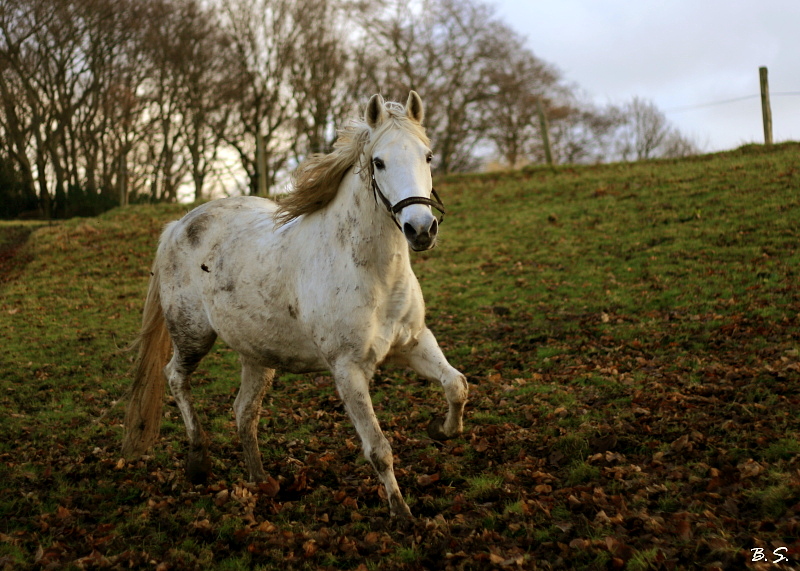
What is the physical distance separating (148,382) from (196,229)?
Answer: 159 cm

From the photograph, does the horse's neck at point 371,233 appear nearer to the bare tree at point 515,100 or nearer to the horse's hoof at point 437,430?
the horse's hoof at point 437,430

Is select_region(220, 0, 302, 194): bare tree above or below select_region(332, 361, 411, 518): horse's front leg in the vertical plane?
Answer: above

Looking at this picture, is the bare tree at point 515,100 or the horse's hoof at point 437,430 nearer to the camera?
the horse's hoof at point 437,430

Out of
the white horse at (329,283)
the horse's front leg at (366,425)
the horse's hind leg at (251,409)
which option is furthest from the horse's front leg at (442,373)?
the horse's hind leg at (251,409)

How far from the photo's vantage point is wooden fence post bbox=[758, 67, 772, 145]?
741 inches

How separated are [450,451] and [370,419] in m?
1.66

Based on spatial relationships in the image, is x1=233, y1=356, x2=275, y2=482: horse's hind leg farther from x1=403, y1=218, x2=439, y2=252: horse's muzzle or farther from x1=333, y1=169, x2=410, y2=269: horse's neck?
x1=403, y1=218, x2=439, y2=252: horse's muzzle

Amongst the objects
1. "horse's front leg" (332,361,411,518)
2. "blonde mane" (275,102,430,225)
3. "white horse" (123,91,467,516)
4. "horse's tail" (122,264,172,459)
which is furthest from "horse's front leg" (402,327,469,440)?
"horse's tail" (122,264,172,459)

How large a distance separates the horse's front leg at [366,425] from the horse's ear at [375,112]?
1613mm

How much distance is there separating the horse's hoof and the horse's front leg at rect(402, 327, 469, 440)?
0.02 meters

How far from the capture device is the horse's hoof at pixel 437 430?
4945 millimetres

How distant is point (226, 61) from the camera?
2894cm

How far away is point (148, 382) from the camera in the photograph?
21.1 feet

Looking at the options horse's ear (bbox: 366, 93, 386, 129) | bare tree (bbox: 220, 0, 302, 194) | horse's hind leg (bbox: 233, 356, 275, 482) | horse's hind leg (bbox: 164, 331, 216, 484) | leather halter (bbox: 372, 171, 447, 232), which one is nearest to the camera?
leather halter (bbox: 372, 171, 447, 232)
